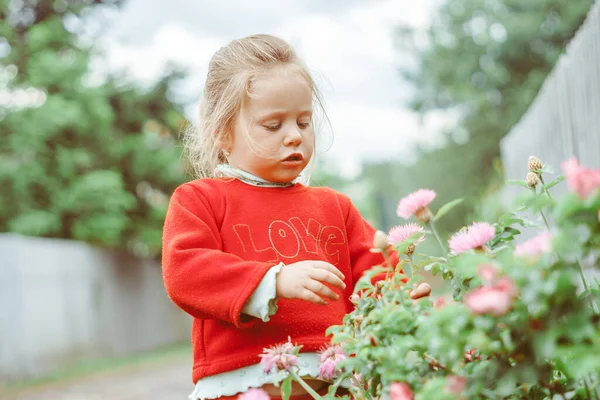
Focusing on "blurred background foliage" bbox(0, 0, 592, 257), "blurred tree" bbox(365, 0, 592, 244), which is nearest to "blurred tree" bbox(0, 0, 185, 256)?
"blurred background foliage" bbox(0, 0, 592, 257)

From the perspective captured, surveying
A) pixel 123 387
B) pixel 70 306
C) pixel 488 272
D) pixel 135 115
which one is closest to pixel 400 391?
pixel 488 272

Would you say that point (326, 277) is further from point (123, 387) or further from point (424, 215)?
point (123, 387)

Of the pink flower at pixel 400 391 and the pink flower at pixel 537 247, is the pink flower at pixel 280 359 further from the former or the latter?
the pink flower at pixel 537 247

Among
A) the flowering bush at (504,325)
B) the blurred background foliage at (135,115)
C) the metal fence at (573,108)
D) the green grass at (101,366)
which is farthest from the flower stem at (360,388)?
the green grass at (101,366)

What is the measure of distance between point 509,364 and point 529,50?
21089 mm

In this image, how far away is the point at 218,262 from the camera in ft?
5.77

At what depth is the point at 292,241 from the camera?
6.66 feet

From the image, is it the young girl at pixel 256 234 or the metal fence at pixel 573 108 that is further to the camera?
the metal fence at pixel 573 108

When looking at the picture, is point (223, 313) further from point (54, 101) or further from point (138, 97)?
point (138, 97)

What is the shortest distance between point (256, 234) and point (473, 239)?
755 mm

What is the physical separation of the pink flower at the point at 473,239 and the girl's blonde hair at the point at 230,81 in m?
0.90

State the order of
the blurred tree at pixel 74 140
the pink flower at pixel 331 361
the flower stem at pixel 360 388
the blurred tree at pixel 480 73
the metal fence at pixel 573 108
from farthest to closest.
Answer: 1. the blurred tree at pixel 480 73
2. the blurred tree at pixel 74 140
3. the metal fence at pixel 573 108
4. the pink flower at pixel 331 361
5. the flower stem at pixel 360 388

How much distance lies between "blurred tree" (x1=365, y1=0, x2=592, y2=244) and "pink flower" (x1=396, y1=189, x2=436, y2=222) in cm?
1811

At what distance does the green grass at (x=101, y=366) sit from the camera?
1041 cm
